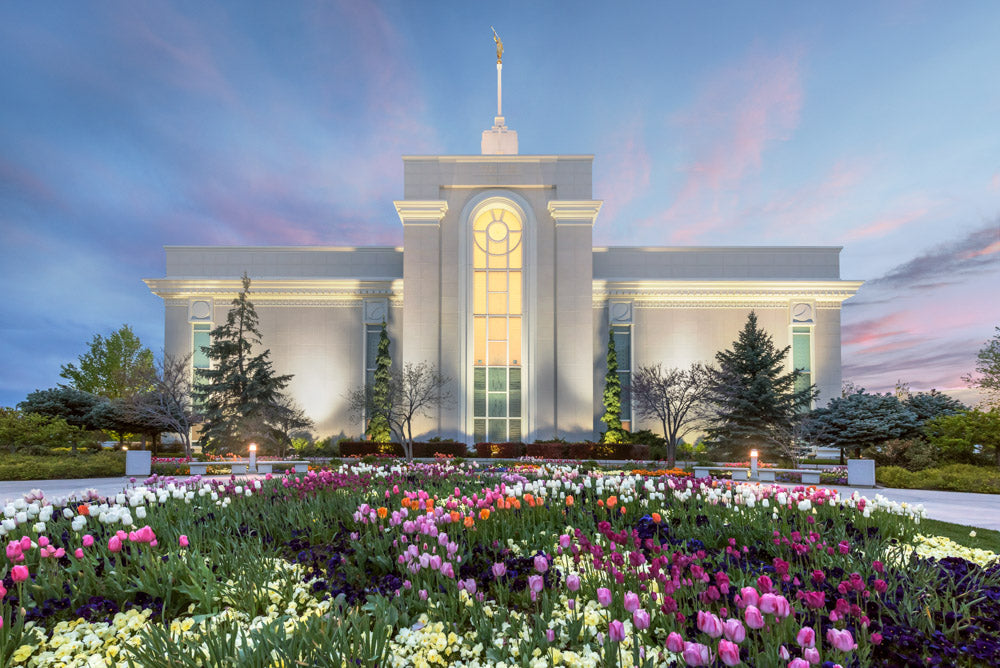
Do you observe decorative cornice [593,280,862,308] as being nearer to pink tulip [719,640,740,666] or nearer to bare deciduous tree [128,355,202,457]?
bare deciduous tree [128,355,202,457]

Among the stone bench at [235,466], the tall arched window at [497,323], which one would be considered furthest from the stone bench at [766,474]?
the stone bench at [235,466]

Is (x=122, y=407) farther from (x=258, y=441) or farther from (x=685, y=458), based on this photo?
(x=685, y=458)

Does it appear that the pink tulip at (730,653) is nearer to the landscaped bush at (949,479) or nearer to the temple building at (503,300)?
the landscaped bush at (949,479)

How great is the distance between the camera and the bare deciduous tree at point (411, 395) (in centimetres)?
2348

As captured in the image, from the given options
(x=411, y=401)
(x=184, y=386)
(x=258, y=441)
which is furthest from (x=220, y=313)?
(x=411, y=401)

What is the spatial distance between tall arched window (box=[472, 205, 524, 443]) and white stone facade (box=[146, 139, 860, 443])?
70mm

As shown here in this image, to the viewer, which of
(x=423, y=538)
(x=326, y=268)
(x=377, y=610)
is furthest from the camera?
(x=326, y=268)

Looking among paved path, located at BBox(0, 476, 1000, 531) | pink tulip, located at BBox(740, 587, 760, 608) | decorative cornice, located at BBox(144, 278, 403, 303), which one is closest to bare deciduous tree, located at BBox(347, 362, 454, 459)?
decorative cornice, located at BBox(144, 278, 403, 303)

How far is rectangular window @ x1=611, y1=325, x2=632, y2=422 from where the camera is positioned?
27.2 metres

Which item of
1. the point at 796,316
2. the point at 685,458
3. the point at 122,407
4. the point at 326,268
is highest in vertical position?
the point at 326,268

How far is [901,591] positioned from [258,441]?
77.8ft

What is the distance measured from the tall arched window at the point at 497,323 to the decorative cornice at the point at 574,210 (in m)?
1.87

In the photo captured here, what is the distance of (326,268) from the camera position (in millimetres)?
29625

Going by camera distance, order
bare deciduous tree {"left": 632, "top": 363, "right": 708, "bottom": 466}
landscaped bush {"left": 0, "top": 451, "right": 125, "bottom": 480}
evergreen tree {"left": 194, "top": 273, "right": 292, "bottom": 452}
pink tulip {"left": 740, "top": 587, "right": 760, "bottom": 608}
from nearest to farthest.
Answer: pink tulip {"left": 740, "top": 587, "right": 760, "bottom": 608} < landscaped bush {"left": 0, "top": 451, "right": 125, "bottom": 480} < bare deciduous tree {"left": 632, "top": 363, "right": 708, "bottom": 466} < evergreen tree {"left": 194, "top": 273, "right": 292, "bottom": 452}
